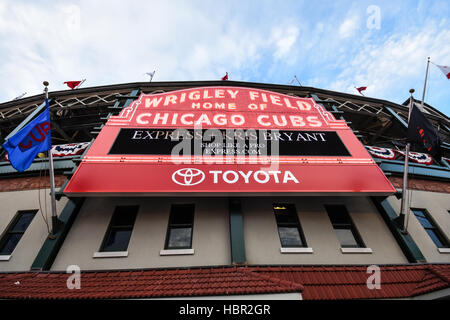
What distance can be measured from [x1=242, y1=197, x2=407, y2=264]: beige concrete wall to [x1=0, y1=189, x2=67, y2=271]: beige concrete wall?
6372mm

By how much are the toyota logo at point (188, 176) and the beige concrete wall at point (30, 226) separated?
4164 mm

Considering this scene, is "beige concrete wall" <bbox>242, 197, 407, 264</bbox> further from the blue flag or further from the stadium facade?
the blue flag

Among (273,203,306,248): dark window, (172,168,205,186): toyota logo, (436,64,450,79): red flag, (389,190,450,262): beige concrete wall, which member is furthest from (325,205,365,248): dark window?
(436,64,450,79): red flag

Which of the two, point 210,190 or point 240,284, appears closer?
point 240,284

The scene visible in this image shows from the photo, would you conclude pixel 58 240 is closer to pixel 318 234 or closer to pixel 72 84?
pixel 318 234

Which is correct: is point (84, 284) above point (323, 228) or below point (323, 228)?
below

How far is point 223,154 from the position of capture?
7461mm

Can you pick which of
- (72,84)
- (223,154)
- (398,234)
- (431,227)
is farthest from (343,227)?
(72,84)

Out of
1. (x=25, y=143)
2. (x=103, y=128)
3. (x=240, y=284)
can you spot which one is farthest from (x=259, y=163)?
(x=25, y=143)

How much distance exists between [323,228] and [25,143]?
9.36 metres

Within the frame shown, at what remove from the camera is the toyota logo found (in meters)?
6.45

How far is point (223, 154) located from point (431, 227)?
311 inches

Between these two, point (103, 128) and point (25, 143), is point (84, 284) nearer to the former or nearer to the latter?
point (25, 143)

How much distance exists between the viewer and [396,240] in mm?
6668
